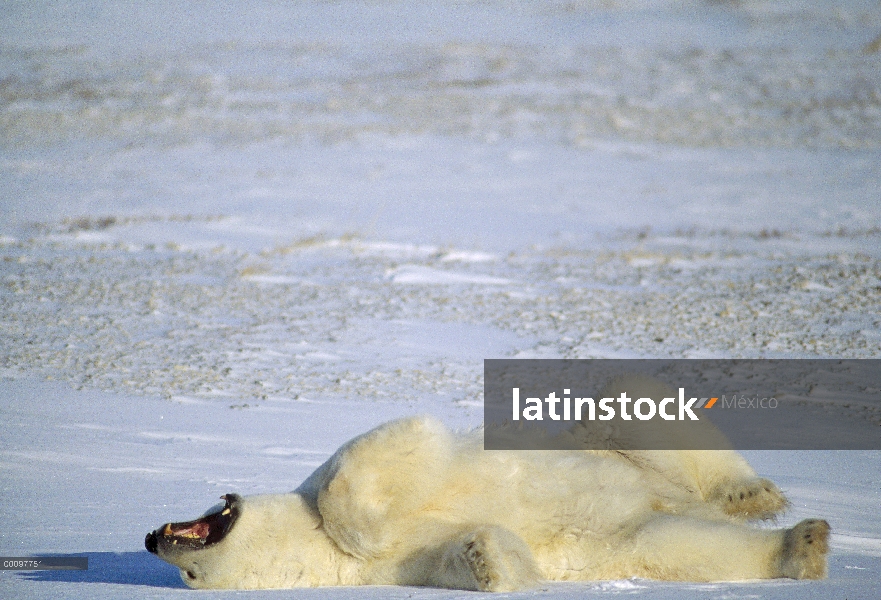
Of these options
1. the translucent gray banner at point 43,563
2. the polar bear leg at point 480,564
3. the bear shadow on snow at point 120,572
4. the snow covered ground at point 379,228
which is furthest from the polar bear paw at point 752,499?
the translucent gray banner at point 43,563

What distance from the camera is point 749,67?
21.2 m

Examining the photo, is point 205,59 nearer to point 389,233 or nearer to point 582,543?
point 389,233

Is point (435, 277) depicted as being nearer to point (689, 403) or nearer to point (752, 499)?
point (689, 403)

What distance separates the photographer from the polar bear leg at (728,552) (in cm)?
280

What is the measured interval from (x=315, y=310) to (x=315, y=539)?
5083 mm

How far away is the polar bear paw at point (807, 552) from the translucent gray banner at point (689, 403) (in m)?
0.65

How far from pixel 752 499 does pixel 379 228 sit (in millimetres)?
8832

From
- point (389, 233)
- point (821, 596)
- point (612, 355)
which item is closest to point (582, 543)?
point (821, 596)

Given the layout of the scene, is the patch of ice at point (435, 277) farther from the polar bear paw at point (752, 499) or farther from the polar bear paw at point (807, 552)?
the polar bear paw at point (807, 552)

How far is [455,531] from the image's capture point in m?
2.81

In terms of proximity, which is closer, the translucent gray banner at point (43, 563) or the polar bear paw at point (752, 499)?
the translucent gray banner at point (43, 563)

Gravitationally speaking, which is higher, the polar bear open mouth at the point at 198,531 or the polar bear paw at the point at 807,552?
the polar bear open mouth at the point at 198,531

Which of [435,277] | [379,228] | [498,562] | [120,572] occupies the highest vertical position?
[379,228]

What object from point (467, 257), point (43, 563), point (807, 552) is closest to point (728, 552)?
point (807, 552)
